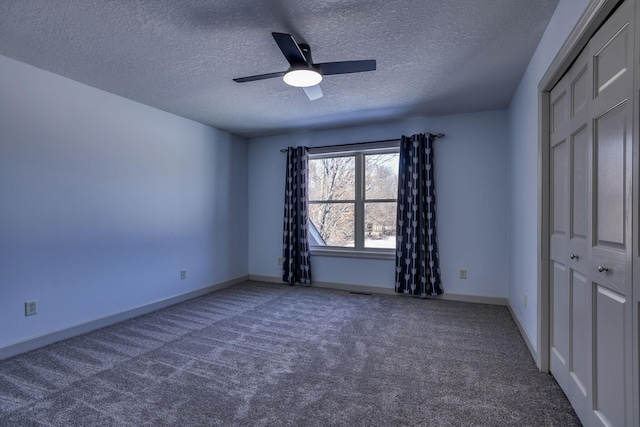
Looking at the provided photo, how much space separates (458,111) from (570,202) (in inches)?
97.6

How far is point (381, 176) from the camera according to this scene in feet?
15.0

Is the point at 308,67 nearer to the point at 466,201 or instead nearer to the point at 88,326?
the point at 466,201

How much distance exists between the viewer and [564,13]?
5.85 feet

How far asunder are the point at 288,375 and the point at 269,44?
2404 millimetres

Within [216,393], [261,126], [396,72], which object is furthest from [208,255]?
[396,72]

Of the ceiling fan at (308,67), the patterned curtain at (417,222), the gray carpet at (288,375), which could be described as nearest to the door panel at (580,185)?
the gray carpet at (288,375)

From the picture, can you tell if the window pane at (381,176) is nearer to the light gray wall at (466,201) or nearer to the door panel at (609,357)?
the light gray wall at (466,201)

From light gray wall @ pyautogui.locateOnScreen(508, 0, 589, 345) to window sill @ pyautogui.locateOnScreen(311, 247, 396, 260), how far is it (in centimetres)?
149

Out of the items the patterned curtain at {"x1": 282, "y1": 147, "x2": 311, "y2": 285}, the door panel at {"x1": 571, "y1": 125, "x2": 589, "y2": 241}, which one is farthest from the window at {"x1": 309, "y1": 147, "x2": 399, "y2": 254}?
the door panel at {"x1": 571, "y1": 125, "x2": 589, "y2": 241}

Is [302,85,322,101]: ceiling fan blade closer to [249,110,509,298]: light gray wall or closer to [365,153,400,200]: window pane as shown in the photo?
[249,110,509,298]: light gray wall

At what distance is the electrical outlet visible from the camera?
263cm

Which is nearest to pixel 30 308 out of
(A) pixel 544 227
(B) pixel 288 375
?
(B) pixel 288 375

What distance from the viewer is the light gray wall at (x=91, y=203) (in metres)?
2.58

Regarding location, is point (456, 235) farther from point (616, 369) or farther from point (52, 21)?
point (52, 21)
